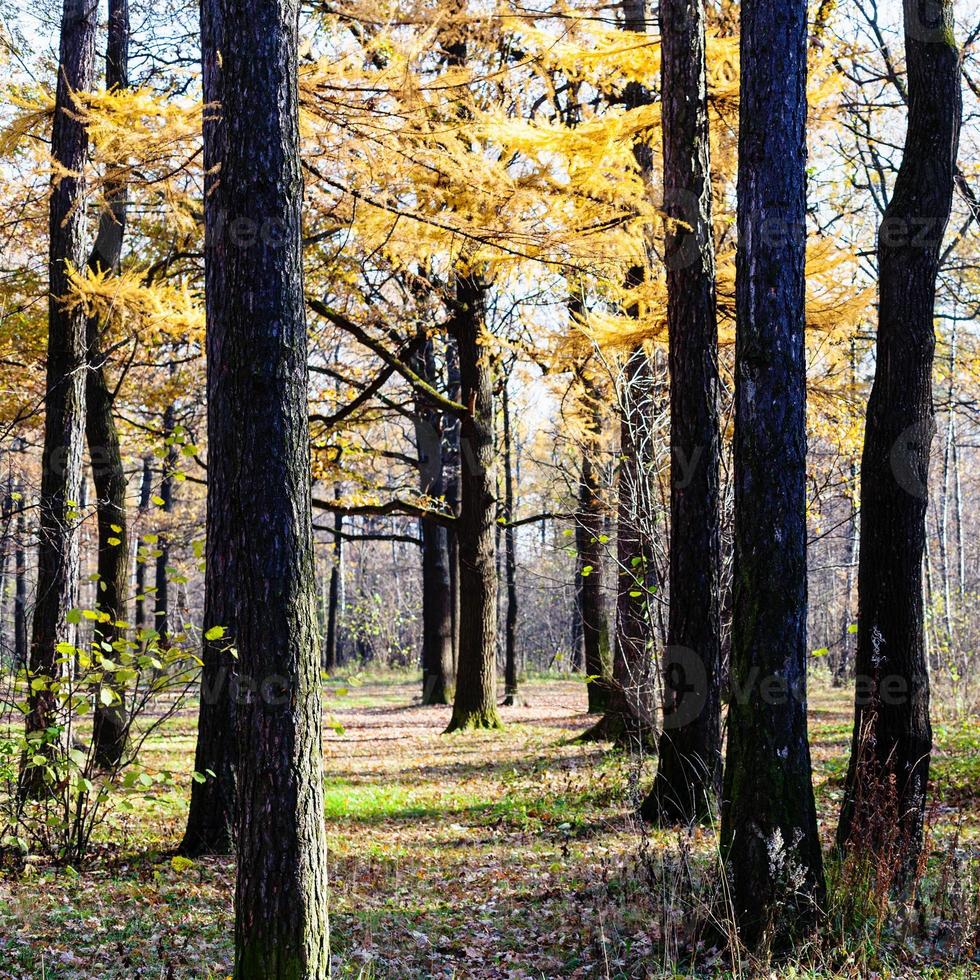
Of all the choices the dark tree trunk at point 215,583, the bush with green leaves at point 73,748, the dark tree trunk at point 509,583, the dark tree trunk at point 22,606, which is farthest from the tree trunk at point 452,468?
the bush with green leaves at point 73,748

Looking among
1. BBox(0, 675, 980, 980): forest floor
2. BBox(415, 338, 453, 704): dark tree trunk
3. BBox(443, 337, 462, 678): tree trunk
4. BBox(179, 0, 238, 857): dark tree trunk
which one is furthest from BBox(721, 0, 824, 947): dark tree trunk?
BBox(415, 338, 453, 704): dark tree trunk

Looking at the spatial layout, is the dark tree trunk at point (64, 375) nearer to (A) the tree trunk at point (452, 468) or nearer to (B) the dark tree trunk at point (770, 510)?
(B) the dark tree trunk at point (770, 510)

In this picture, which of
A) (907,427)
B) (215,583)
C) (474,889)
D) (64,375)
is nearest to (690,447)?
(907,427)

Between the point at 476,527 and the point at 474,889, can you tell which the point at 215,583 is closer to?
the point at 474,889

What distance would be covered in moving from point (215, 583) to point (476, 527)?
23.0 ft

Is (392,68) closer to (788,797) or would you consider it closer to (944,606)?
(788,797)

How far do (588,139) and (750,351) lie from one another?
3.64m

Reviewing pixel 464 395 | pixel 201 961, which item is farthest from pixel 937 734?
pixel 201 961

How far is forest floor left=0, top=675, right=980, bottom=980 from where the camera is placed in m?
4.50

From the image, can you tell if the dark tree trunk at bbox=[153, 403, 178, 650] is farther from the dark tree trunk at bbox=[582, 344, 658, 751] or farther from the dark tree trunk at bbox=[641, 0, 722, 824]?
the dark tree trunk at bbox=[641, 0, 722, 824]

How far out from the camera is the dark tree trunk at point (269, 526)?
356cm

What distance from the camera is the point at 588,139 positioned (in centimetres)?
755

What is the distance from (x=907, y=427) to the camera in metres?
5.49

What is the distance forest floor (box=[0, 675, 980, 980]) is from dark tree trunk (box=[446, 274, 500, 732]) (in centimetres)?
312
